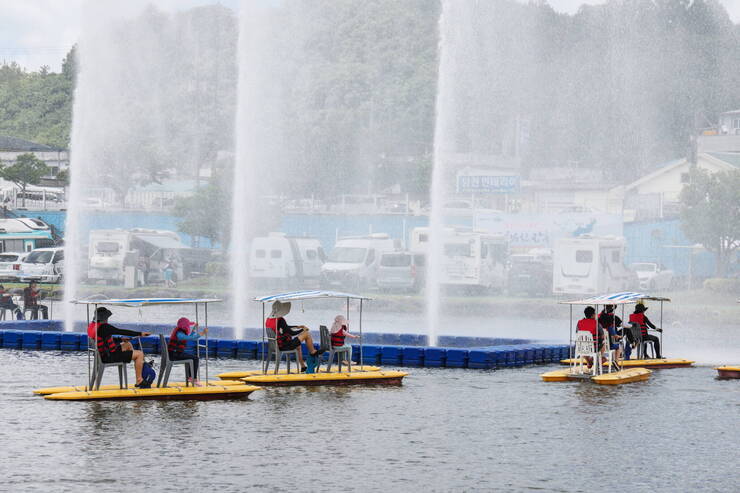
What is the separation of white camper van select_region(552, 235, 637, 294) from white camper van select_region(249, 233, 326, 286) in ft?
44.0

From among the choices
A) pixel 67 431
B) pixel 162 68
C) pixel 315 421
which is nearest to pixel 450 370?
pixel 315 421

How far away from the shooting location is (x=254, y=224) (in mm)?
81438

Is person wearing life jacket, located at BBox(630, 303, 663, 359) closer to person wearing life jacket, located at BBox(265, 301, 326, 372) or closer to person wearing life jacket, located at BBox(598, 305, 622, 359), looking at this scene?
person wearing life jacket, located at BBox(598, 305, 622, 359)

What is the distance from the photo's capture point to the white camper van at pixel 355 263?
231ft

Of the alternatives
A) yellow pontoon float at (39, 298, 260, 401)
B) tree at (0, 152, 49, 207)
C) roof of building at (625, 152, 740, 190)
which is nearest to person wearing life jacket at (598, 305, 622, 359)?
yellow pontoon float at (39, 298, 260, 401)

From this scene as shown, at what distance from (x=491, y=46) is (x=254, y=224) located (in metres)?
18.3

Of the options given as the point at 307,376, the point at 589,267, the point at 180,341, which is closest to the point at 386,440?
the point at 180,341

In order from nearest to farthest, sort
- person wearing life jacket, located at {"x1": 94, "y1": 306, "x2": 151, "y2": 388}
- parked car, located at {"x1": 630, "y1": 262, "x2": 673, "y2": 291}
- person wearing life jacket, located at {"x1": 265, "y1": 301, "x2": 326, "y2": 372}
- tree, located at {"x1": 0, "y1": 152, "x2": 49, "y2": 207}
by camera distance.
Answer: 1. person wearing life jacket, located at {"x1": 94, "y1": 306, "x2": 151, "y2": 388}
2. person wearing life jacket, located at {"x1": 265, "y1": 301, "x2": 326, "y2": 372}
3. parked car, located at {"x1": 630, "y1": 262, "x2": 673, "y2": 291}
4. tree, located at {"x1": 0, "y1": 152, "x2": 49, "y2": 207}

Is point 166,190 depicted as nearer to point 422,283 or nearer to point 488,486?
point 422,283

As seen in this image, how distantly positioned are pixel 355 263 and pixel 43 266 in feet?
55.6

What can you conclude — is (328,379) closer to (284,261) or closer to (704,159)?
(284,261)

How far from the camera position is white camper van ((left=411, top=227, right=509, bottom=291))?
67562 millimetres

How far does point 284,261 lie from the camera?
233 ft

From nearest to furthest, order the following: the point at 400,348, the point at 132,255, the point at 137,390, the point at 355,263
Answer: the point at 137,390 < the point at 400,348 < the point at 355,263 < the point at 132,255
